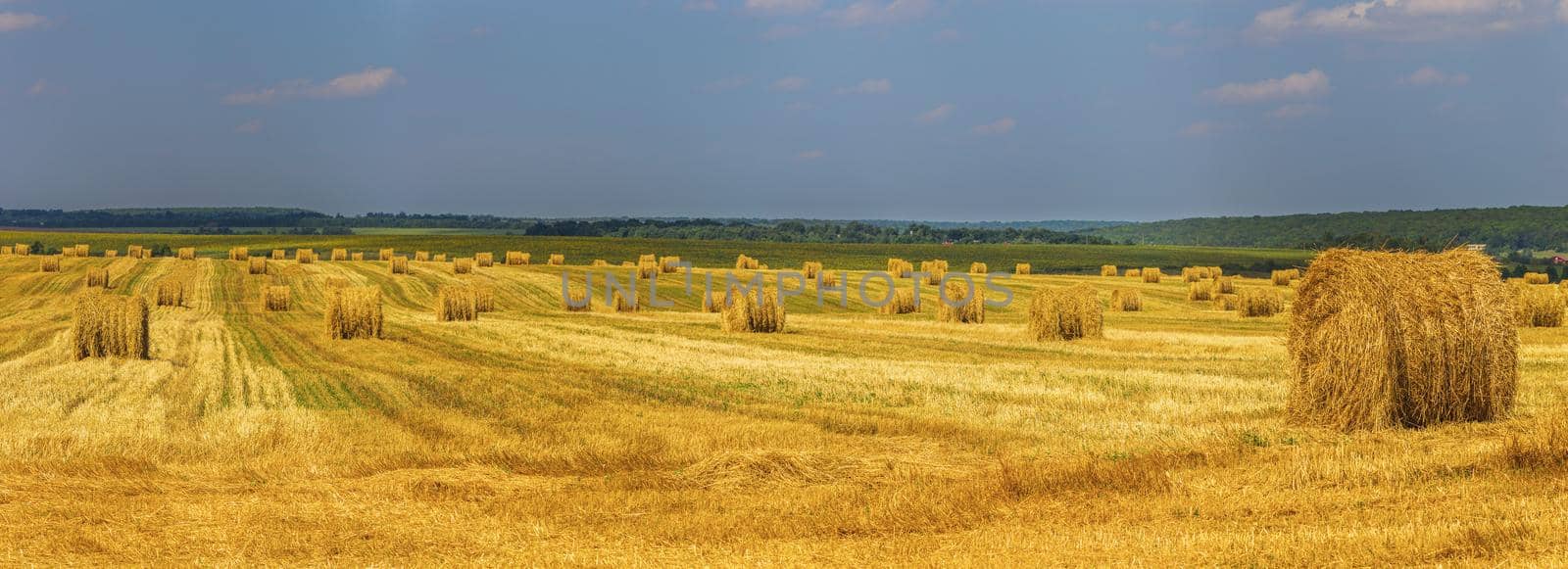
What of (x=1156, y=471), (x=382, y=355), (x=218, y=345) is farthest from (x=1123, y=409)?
(x=218, y=345)

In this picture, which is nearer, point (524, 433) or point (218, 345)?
point (524, 433)

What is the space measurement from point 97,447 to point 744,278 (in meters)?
37.8

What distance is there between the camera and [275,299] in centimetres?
3775

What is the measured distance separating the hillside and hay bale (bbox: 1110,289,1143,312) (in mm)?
45320

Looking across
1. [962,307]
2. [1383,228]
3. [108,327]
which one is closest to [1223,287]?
[962,307]

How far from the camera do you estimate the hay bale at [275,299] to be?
3772 cm

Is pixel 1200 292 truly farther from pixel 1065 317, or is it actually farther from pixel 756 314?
pixel 756 314

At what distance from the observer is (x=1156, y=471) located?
10781 millimetres

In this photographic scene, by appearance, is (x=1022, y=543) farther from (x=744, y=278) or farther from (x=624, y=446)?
(x=744, y=278)

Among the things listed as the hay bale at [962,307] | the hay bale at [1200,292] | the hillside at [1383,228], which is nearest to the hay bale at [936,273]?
the hay bale at [1200,292]

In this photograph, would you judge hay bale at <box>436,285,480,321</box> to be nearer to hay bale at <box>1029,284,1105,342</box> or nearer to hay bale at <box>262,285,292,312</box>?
hay bale at <box>262,285,292,312</box>

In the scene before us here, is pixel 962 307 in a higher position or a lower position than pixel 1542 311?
lower

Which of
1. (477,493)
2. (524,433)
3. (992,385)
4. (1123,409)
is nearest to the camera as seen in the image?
(477,493)

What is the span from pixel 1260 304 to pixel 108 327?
30.0 metres
